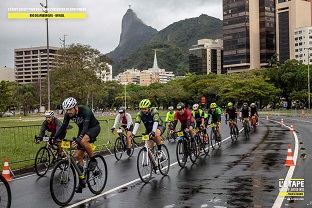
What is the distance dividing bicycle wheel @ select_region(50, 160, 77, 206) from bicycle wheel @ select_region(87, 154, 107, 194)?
584 mm

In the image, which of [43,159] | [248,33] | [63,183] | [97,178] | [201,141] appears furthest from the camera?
[248,33]

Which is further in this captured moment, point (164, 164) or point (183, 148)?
point (183, 148)

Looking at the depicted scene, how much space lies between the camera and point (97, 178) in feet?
29.5

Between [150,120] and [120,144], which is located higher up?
[150,120]

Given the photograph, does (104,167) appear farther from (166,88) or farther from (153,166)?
→ (166,88)

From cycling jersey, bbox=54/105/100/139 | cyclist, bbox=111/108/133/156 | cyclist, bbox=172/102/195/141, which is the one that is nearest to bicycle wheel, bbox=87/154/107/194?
cycling jersey, bbox=54/105/100/139

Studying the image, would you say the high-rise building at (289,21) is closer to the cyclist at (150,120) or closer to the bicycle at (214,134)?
the bicycle at (214,134)

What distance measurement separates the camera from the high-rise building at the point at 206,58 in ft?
595

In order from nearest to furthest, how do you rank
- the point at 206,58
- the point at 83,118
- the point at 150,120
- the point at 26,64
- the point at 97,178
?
the point at 83,118, the point at 97,178, the point at 150,120, the point at 26,64, the point at 206,58

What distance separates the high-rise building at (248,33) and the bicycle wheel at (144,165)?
142 meters

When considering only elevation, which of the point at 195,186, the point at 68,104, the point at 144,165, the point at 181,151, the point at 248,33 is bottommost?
the point at 195,186

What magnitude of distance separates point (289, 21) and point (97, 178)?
494 ft

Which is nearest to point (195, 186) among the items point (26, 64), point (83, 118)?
point (83, 118)

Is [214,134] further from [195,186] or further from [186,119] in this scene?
[195,186]
